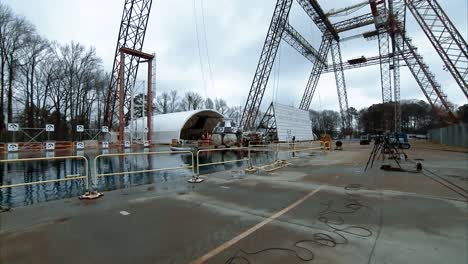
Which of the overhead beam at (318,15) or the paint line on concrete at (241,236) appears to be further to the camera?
the overhead beam at (318,15)

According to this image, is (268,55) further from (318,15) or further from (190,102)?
(190,102)

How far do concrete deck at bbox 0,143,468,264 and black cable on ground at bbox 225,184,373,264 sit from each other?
1cm

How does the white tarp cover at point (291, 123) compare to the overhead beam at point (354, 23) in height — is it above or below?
below

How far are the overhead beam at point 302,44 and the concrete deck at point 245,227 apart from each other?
1303 inches

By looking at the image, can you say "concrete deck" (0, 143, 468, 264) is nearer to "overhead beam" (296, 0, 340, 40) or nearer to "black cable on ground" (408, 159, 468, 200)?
"black cable on ground" (408, 159, 468, 200)

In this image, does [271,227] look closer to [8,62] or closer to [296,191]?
[296,191]

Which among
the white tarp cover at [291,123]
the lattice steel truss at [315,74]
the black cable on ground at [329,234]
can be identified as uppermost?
the lattice steel truss at [315,74]

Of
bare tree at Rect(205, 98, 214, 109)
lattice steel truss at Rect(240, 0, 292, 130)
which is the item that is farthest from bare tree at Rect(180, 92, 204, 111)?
lattice steel truss at Rect(240, 0, 292, 130)

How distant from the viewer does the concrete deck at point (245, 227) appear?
293cm

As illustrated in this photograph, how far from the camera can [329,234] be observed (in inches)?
139

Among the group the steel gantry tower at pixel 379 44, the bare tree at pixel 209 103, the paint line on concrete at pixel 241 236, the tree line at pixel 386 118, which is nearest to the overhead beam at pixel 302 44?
the steel gantry tower at pixel 379 44

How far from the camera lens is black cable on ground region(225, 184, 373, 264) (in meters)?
2.87

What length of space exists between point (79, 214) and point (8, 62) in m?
41.9

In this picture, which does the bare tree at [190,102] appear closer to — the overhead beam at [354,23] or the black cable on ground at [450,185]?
the overhead beam at [354,23]
